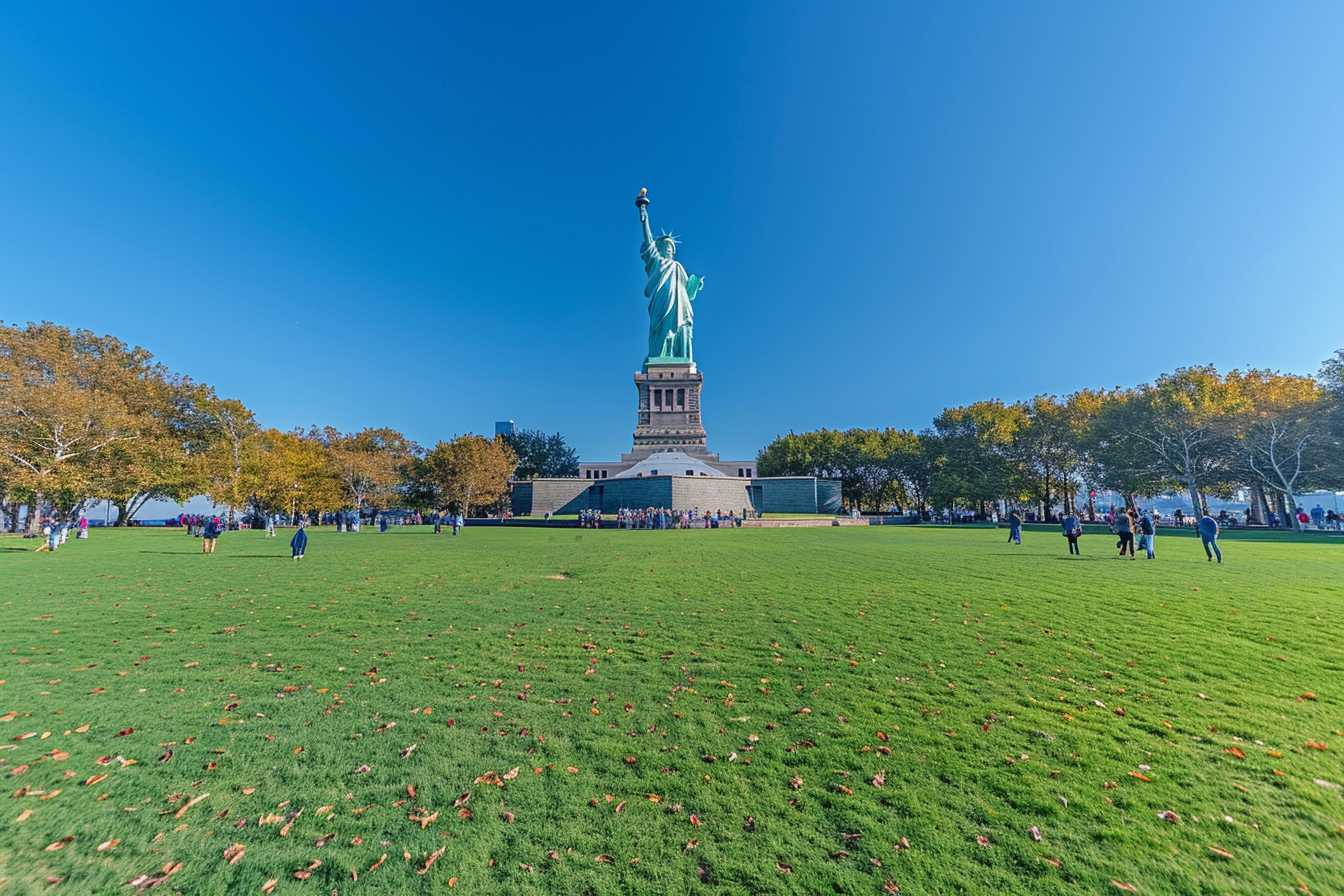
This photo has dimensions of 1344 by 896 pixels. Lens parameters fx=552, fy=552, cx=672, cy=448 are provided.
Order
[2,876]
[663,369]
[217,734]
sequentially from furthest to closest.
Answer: [663,369] < [217,734] < [2,876]

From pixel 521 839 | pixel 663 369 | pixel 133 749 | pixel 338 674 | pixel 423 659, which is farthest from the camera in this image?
pixel 663 369

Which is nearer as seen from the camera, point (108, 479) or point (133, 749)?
Answer: point (133, 749)

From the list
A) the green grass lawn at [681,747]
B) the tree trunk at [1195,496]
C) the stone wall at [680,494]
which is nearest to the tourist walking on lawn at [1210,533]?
the green grass lawn at [681,747]

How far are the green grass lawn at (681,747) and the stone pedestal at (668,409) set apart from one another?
50.5 metres

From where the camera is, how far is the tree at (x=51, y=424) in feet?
78.4

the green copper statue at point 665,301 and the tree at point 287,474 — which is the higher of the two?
the green copper statue at point 665,301

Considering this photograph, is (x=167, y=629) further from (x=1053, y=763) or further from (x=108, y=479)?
(x=108, y=479)

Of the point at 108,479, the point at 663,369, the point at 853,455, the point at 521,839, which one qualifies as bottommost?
the point at 521,839

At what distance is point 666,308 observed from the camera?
214ft

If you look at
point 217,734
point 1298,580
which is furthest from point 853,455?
point 217,734

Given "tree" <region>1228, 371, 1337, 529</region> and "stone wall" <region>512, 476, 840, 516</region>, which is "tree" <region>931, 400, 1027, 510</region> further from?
"tree" <region>1228, 371, 1337, 529</region>

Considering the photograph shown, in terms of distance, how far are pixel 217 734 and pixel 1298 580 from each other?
Result: 1927 centimetres

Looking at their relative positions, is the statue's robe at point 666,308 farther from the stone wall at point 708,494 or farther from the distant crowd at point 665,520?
the distant crowd at point 665,520

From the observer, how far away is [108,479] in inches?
1051
